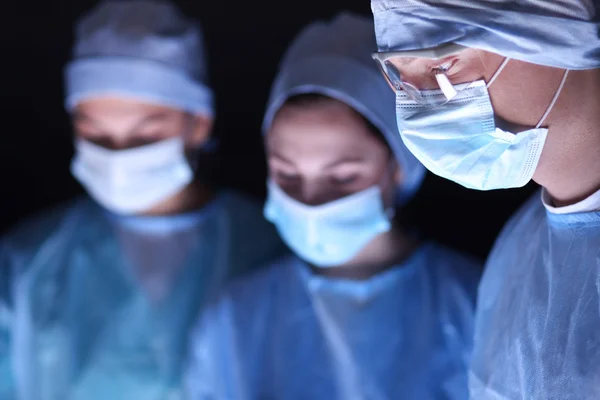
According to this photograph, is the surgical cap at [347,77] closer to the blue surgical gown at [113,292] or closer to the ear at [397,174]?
the ear at [397,174]

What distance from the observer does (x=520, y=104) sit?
1052 mm

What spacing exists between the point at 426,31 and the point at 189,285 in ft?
Answer: 3.84

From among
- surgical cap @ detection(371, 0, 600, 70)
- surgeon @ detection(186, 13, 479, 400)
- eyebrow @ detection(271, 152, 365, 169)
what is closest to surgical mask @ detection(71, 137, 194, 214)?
surgeon @ detection(186, 13, 479, 400)

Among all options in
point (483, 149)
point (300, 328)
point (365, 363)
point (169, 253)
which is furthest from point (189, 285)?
point (483, 149)

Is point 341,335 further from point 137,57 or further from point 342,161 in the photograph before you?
point 137,57

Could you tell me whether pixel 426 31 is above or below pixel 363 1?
above

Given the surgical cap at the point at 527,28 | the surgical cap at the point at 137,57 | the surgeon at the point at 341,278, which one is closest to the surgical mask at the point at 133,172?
the surgical cap at the point at 137,57

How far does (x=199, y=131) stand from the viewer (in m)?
2.09

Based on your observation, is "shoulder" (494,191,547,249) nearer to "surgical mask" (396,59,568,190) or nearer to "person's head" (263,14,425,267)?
"surgical mask" (396,59,568,190)

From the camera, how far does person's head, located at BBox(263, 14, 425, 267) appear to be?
5.22 ft

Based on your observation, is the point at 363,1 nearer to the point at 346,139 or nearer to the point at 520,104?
the point at 346,139

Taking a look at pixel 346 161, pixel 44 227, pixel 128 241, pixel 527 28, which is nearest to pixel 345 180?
Result: pixel 346 161

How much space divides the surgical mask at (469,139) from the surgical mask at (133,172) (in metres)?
0.93

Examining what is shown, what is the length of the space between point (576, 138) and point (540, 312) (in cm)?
28
